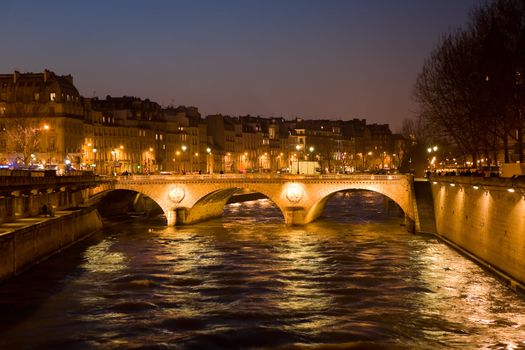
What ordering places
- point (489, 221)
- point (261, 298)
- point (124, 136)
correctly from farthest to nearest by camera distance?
point (124, 136) < point (489, 221) < point (261, 298)

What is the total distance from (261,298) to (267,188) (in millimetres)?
38639

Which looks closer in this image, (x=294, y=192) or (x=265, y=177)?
(x=294, y=192)

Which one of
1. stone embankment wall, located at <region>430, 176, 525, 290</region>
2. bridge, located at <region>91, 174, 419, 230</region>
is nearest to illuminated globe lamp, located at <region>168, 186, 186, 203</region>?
bridge, located at <region>91, 174, 419, 230</region>

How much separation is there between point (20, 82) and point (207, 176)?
1557 inches

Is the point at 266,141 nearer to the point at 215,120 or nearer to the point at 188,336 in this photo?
the point at 215,120

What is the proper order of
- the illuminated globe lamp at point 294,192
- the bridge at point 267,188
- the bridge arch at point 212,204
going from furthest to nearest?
the bridge arch at point 212,204 < the illuminated globe lamp at point 294,192 < the bridge at point 267,188

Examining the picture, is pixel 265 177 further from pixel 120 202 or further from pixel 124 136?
pixel 124 136

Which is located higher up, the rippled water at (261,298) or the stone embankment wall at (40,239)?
the stone embankment wall at (40,239)

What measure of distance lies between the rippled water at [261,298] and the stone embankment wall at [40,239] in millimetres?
872

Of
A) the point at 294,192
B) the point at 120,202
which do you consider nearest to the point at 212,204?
the point at 120,202

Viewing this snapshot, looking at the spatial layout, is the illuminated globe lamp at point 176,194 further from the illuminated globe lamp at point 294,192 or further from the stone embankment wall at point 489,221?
the stone embankment wall at point 489,221

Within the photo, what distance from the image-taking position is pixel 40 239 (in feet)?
169

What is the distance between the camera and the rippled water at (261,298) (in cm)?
3262

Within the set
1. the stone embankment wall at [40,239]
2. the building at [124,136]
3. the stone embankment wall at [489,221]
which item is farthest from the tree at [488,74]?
Answer: the building at [124,136]
